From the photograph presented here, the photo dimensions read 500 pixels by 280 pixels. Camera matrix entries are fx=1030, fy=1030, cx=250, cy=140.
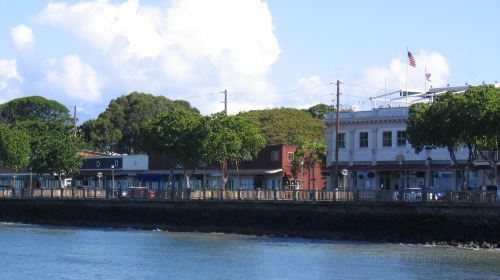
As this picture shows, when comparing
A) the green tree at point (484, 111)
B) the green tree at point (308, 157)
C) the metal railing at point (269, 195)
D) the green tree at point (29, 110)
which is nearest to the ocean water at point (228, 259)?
the metal railing at point (269, 195)

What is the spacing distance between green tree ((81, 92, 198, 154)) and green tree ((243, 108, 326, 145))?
1889 cm

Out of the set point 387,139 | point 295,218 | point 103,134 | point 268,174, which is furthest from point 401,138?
point 103,134

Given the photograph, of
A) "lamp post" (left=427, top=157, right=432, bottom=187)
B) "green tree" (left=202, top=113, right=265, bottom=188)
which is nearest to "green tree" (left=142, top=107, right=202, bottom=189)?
"green tree" (left=202, top=113, right=265, bottom=188)

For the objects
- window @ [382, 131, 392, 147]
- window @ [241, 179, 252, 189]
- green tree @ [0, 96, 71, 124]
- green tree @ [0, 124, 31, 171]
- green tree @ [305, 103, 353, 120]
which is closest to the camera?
window @ [382, 131, 392, 147]

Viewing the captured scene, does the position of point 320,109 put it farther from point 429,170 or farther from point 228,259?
point 228,259

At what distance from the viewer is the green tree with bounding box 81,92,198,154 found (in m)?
147

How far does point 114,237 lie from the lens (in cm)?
6844

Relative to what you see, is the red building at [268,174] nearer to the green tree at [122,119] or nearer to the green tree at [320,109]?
the green tree at [122,119]

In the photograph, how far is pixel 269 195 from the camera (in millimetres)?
71438

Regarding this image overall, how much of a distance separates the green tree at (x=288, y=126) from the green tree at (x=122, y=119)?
18.9 meters

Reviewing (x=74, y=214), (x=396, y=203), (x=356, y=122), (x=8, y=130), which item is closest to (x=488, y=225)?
(x=396, y=203)

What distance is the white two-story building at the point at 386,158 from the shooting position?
263ft

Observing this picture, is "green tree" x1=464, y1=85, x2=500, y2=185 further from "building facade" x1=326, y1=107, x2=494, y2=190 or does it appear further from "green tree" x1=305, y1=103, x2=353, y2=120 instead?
"green tree" x1=305, y1=103, x2=353, y2=120

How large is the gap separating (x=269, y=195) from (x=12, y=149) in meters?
36.6
